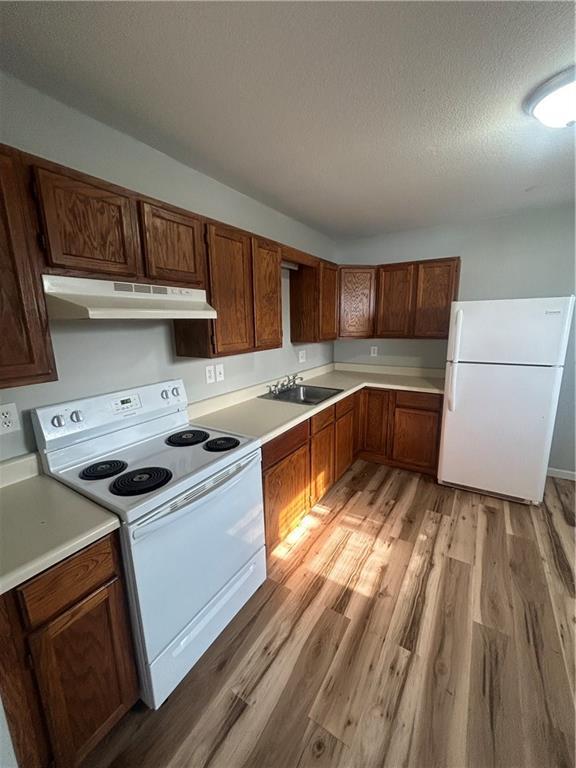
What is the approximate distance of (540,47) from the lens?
106 centimetres

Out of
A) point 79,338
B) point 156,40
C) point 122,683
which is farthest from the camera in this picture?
point 79,338

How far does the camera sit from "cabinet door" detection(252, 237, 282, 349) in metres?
2.09

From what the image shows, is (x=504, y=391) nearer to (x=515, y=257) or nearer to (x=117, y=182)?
(x=515, y=257)

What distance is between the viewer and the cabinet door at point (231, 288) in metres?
1.80

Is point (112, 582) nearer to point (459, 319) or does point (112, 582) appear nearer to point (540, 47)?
point (540, 47)

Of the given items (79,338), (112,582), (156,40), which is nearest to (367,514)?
(112,582)

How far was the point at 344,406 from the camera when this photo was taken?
2.83m

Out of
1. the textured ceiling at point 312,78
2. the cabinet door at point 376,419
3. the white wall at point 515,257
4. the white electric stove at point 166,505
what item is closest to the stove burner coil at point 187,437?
the white electric stove at point 166,505

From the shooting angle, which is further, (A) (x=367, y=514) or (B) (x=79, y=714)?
(A) (x=367, y=514)

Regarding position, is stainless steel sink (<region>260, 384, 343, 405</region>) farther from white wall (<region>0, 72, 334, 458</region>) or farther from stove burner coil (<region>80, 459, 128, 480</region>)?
stove burner coil (<region>80, 459, 128, 480</region>)

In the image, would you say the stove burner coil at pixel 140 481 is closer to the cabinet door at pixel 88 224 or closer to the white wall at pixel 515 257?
the cabinet door at pixel 88 224

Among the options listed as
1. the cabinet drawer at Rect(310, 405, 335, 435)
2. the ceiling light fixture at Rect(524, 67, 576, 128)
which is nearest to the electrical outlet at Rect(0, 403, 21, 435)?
the cabinet drawer at Rect(310, 405, 335, 435)

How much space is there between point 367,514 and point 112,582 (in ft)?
6.25

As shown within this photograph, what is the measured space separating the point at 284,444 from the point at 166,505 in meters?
0.93
